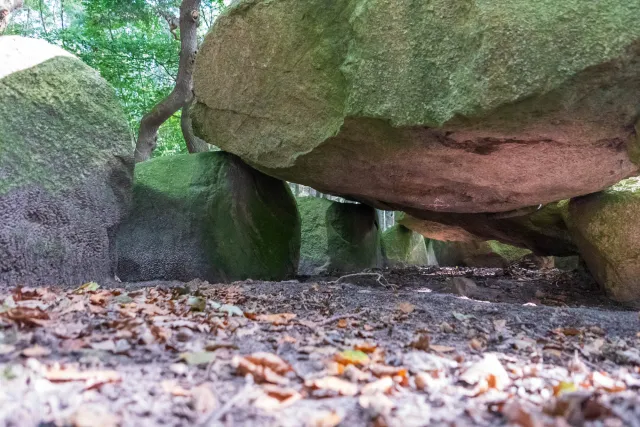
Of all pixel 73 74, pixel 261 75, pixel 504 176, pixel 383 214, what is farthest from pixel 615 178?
pixel 383 214

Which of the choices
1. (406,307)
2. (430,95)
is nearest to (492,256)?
(430,95)

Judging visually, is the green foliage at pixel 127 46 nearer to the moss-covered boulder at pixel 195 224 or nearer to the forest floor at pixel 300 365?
the moss-covered boulder at pixel 195 224

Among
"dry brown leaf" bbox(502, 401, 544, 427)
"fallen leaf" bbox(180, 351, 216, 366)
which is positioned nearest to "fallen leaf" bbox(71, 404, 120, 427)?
"fallen leaf" bbox(180, 351, 216, 366)

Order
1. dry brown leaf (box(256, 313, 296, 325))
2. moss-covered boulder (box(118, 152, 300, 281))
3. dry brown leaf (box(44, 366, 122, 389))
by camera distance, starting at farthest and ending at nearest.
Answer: moss-covered boulder (box(118, 152, 300, 281)) < dry brown leaf (box(256, 313, 296, 325)) < dry brown leaf (box(44, 366, 122, 389))

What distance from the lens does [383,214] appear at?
653 inches

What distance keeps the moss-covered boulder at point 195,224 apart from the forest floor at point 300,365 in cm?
159

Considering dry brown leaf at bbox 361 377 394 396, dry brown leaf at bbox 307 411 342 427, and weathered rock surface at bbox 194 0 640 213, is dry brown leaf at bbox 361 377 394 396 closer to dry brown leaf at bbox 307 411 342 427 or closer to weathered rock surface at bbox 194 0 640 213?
dry brown leaf at bbox 307 411 342 427

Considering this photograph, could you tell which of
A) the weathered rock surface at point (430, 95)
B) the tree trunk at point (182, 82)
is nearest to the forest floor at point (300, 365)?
the weathered rock surface at point (430, 95)

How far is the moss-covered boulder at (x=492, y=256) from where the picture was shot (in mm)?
8188

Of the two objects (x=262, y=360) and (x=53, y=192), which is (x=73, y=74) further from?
(x=262, y=360)

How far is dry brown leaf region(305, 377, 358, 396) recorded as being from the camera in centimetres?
137

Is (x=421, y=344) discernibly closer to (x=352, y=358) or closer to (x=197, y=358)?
(x=352, y=358)

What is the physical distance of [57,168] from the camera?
3.36 metres

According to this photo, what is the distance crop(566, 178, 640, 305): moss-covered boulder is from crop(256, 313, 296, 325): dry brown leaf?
306cm
